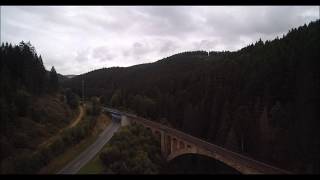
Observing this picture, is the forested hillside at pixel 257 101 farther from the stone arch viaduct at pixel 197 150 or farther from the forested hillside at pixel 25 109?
the forested hillside at pixel 25 109

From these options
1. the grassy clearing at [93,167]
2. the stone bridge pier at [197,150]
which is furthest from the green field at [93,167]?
the stone bridge pier at [197,150]

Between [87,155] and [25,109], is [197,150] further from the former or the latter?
[25,109]

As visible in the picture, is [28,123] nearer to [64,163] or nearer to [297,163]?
[64,163]

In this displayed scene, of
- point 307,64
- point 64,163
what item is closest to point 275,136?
point 307,64

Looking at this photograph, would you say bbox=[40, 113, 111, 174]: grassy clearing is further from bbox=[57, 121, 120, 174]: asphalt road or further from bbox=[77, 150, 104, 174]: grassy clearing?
bbox=[77, 150, 104, 174]: grassy clearing

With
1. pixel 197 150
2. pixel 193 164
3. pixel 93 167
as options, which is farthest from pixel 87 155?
pixel 193 164

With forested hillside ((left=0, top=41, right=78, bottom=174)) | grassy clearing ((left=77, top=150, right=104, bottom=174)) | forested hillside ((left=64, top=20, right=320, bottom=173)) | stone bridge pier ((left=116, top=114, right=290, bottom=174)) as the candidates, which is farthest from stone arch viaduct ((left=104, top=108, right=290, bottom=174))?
forested hillside ((left=0, top=41, right=78, bottom=174))

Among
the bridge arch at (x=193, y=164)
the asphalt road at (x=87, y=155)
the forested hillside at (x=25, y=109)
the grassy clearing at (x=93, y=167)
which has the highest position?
the forested hillside at (x=25, y=109)

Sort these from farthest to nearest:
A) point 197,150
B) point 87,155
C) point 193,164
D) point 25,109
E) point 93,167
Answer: point 193,164
point 197,150
point 25,109
point 87,155
point 93,167
